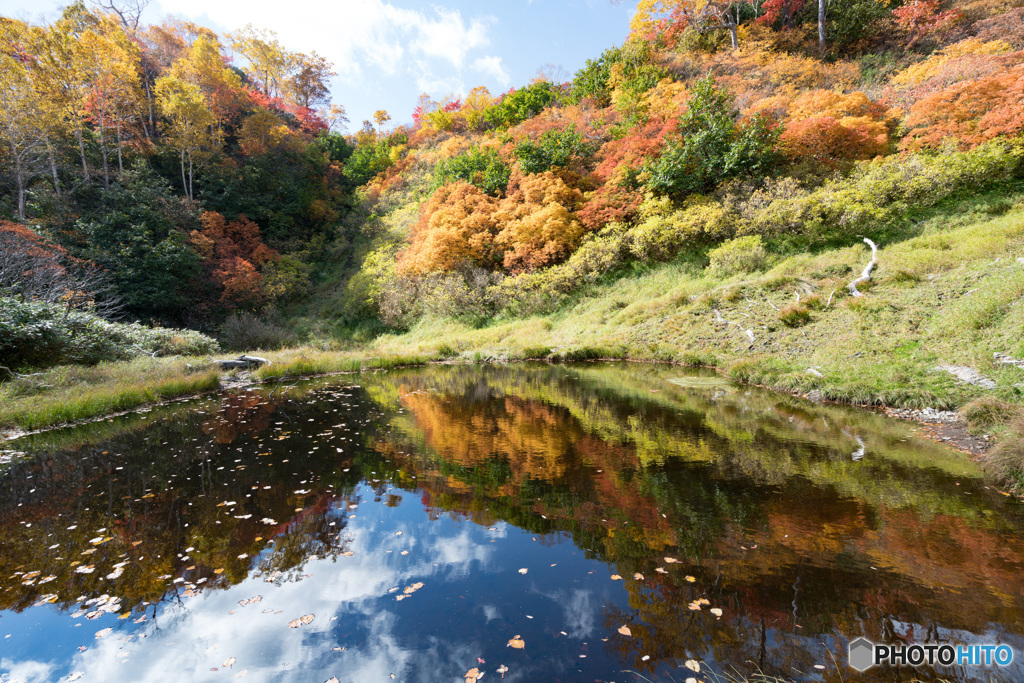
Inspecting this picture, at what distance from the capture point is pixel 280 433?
7977 millimetres

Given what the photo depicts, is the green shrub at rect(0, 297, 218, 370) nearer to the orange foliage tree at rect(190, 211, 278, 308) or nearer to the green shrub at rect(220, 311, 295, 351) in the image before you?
the green shrub at rect(220, 311, 295, 351)

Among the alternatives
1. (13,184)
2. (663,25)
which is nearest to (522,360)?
(13,184)

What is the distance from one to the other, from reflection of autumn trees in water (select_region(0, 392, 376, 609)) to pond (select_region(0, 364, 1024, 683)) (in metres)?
0.03

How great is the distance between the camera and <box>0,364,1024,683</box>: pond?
2.93 meters

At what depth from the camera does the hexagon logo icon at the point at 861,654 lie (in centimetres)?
271

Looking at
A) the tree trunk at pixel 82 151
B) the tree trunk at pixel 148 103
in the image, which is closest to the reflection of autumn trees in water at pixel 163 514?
the tree trunk at pixel 82 151

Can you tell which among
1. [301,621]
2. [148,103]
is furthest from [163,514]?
[148,103]

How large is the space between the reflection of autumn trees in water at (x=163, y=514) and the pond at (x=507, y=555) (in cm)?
3

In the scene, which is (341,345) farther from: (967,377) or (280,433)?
(967,377)

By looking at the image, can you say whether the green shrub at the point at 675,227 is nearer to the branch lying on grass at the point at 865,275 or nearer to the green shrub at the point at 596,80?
the branch lying on grass at the point at 865,275

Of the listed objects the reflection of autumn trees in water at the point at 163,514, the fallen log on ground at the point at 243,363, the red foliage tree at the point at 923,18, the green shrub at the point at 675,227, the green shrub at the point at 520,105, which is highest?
the green shrub at the point at 520,105

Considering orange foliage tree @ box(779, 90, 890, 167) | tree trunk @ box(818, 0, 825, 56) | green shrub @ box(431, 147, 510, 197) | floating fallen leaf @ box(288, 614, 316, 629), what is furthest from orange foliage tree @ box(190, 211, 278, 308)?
tree trunk @ box(818, 0, 825, 56)

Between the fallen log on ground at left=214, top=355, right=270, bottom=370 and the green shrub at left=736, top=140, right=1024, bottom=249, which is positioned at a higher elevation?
the green shrub at left=736, top=140, right=1024, bottom=249

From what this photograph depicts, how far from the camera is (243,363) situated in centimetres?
1449
